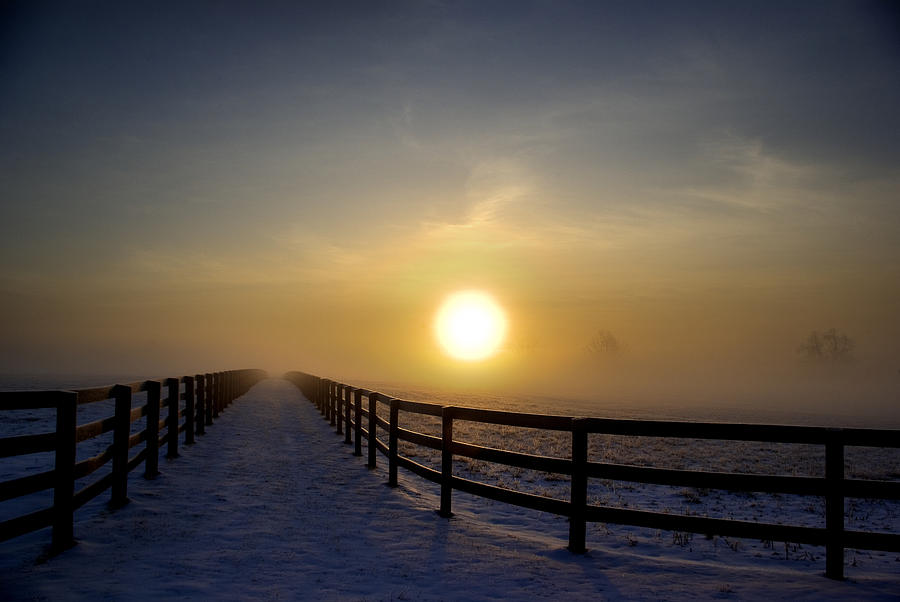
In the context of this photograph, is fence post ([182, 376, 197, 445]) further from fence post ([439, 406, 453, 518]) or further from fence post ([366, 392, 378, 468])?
fence post ([439, 406, 453, 518])

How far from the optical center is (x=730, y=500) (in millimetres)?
12742

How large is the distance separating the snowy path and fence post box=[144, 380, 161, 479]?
1.15 ft

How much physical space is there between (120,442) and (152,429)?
2376mm

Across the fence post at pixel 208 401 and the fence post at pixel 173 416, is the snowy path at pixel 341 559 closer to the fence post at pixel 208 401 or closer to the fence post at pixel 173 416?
the fence post at pixel 173 416

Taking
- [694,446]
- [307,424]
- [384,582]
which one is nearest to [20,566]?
[384,582]

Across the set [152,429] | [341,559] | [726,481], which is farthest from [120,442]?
[726,481]

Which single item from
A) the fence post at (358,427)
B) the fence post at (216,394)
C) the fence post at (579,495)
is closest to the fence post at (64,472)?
the fence post at (579,495)

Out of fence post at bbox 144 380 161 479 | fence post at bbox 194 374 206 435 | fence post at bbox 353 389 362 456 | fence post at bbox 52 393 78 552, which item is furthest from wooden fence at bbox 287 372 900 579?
fence post at bbox 194 374 206 435

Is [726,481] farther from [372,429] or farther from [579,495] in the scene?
[372,429]

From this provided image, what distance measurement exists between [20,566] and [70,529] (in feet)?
2.52

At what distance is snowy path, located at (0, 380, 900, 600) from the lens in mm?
5660

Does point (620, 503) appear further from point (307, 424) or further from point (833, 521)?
point (307, 424)

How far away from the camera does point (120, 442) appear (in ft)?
28.1

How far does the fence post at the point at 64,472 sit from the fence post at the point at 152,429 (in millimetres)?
3964
